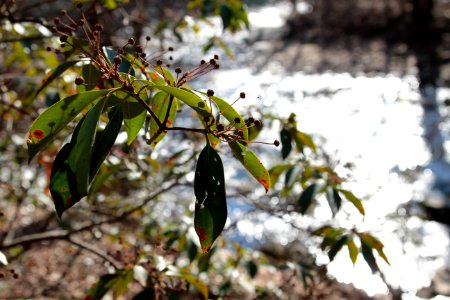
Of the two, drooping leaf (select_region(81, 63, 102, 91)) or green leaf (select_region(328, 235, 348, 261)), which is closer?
drooping leaf (select_region(81, 63, 102, 91))

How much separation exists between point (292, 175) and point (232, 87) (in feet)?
16.7

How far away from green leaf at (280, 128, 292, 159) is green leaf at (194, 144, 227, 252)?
52 centimetres

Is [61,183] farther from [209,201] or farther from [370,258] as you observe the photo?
[370,258]

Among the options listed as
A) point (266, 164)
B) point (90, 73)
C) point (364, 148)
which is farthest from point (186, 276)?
point (364, 148)

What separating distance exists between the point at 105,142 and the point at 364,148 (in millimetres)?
4303

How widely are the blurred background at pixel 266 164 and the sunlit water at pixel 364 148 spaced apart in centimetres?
2

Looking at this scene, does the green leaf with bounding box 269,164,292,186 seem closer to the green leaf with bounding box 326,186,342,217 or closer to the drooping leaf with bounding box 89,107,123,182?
the green leaf with bounding box 326,186,342,217

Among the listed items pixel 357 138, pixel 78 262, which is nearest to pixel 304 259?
pixel 78 262

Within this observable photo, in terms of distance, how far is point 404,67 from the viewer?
285 inches

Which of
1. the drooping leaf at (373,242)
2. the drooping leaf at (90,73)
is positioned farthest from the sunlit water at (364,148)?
the drooping leaf at (90,73)

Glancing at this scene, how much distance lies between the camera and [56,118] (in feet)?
2.30

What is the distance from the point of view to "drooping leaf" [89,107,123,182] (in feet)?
2.26

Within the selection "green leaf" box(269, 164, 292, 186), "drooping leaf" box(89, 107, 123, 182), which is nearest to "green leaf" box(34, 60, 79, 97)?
"drooping leaf" box(89, 107, 123, 182)

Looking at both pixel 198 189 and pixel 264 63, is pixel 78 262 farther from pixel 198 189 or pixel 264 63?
pixel 264 63
